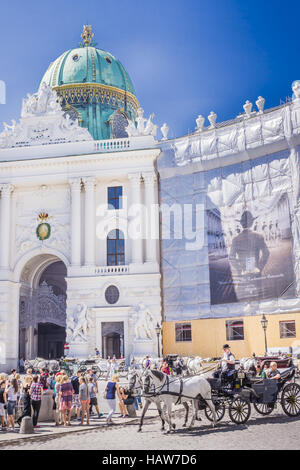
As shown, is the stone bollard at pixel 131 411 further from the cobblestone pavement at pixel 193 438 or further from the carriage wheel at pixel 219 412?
the carriage wheel at pixel 219 412

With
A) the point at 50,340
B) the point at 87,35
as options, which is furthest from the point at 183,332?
the point at 87,35

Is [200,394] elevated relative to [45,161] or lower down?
lower down

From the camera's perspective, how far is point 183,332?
39.4 m

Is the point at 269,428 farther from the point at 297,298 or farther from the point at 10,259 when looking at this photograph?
the point at 10,259

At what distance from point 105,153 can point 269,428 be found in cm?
2992

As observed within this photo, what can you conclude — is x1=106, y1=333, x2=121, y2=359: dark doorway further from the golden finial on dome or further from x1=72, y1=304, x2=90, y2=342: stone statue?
the golden finial on dome

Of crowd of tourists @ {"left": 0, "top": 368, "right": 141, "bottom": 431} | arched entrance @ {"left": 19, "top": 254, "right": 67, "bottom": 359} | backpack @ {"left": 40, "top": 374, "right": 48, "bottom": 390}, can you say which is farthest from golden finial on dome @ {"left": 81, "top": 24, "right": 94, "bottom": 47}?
Answer: crowd of tourists @ {"left": 0, "top": 368, "right": 141, "bottom": 431}

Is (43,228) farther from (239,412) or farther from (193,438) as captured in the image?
Result: (193,438)

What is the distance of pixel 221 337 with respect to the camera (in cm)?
3803

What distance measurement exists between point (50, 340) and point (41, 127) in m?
17.9
